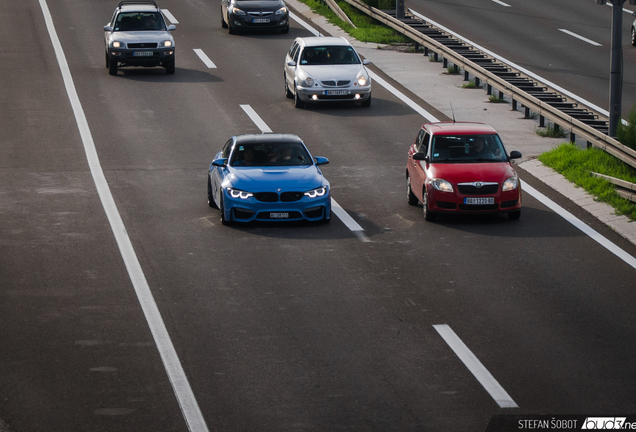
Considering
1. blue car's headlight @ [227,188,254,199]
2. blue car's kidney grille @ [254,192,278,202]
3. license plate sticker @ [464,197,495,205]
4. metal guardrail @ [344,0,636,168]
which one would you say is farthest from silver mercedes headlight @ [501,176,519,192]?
blue car's headlight @ [227,188,254,199]

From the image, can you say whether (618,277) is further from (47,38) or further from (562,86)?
(47,38)

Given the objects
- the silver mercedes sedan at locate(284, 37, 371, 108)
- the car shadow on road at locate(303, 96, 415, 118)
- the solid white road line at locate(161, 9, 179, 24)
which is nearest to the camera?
the car shadow on road at locate(303, 96, 415, 118)

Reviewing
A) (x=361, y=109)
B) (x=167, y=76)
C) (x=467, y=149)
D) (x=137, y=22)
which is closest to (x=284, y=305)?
(x=467, y=149)

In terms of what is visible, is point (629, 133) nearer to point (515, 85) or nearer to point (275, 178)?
point (515, 85)

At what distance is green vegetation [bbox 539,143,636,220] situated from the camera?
18.5m

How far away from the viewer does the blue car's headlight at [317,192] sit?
1697cm

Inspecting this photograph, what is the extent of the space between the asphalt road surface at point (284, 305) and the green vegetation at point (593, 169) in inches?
30.9

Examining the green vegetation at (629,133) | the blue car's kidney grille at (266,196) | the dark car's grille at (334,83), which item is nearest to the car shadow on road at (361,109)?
the dark car's grille at (334,83)

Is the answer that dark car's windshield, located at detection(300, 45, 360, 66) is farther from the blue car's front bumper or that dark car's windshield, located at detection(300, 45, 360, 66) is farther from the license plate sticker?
the license plate sticker

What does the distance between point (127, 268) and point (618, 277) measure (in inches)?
270

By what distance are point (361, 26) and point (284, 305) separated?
28043mm

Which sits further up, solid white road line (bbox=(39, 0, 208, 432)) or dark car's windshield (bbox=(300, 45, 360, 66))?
dark car's windshield (bbox=(300, 45, 360, 66))

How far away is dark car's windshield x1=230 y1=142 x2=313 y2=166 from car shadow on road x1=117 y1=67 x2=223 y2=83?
1348 cm

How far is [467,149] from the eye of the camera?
18.0 m
